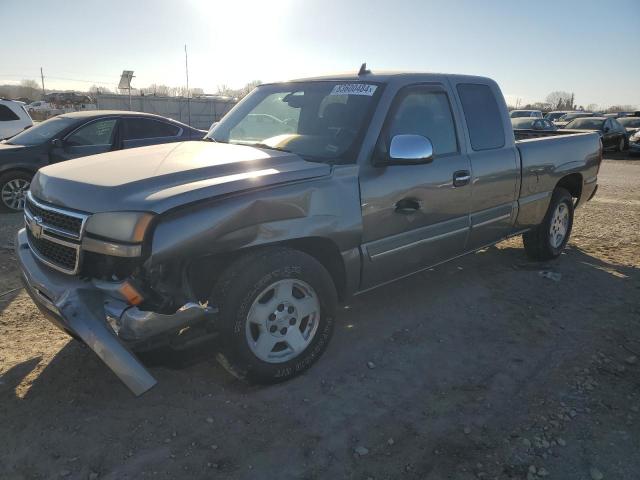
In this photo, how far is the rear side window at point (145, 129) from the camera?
823 cm

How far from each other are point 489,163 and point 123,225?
10.4 feet

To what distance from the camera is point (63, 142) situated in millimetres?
7852

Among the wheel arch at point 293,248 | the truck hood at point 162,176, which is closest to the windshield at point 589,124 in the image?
the wheel arch at point 293,248

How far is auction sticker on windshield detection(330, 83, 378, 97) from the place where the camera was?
365cm

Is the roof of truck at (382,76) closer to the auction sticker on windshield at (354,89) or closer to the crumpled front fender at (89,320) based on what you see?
the auction sticker on windshield at (354,89)

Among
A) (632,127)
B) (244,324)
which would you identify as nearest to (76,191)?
(244,324)

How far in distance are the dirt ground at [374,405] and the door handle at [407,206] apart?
0.98 m

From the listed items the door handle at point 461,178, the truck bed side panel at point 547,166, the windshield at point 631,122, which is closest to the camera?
the door handle at point 461,178

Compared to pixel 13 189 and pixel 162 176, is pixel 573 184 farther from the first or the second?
pixel 13 189

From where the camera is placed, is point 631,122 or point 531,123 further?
point 631,122

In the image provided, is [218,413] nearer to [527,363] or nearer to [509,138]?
[527,363]

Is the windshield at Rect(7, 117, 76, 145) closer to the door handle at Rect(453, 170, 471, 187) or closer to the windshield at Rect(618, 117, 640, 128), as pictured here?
the door handle at Rect(453, 170, 471, 187)

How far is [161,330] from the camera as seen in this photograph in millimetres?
2535

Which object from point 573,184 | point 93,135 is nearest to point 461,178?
point 573,184
